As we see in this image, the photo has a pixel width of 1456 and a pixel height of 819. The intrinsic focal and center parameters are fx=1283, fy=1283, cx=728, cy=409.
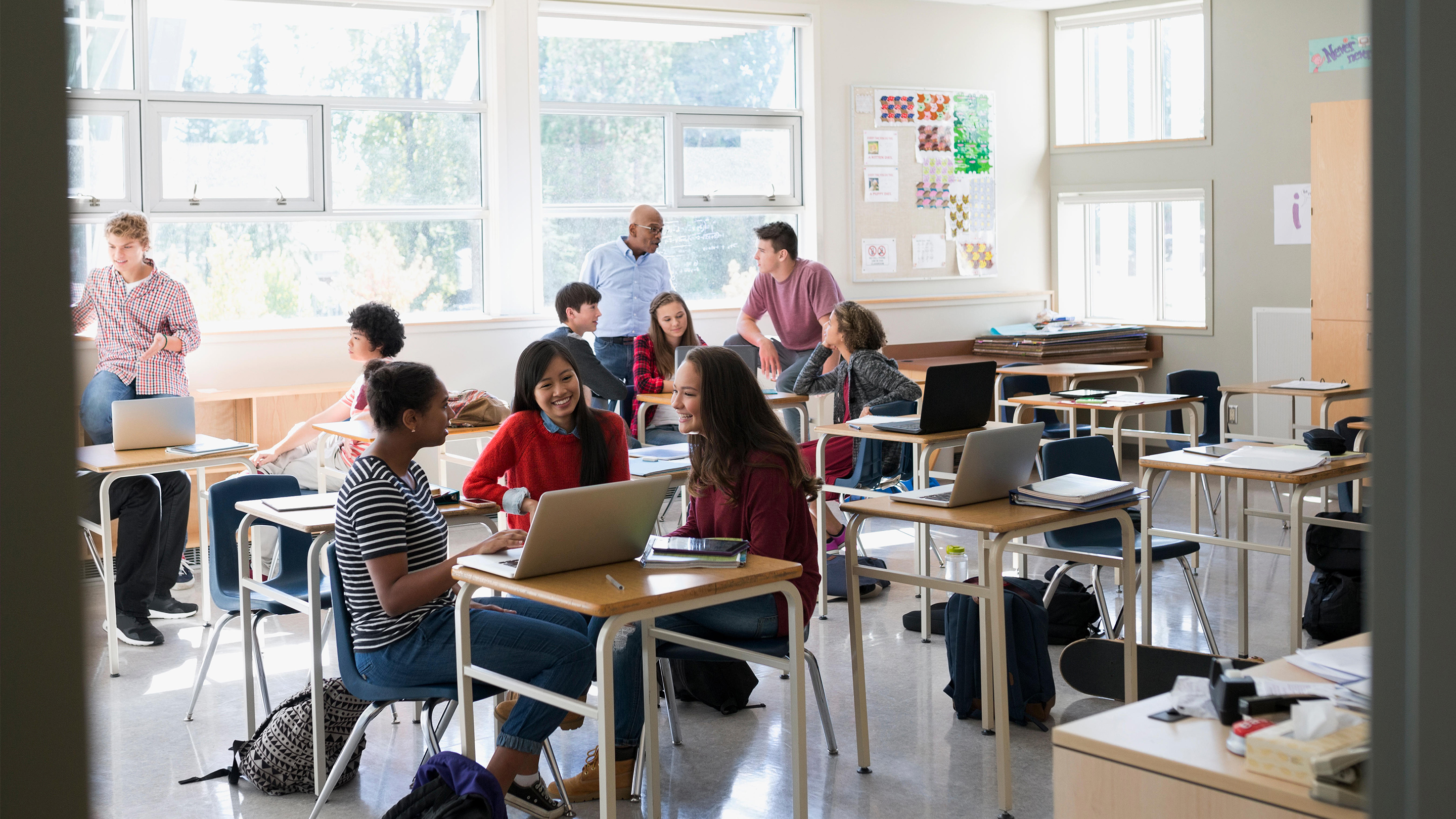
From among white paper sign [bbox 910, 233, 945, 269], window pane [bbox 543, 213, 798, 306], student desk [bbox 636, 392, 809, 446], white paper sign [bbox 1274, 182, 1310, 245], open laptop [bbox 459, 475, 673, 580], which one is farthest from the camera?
white paper sign [bbox 910, 233, 945, 269]

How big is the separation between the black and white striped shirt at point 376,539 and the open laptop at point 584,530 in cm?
17

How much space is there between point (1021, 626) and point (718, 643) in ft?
3.63

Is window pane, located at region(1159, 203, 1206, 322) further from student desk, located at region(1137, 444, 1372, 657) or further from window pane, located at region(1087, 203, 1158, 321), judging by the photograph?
student desk, located at region(1137, 444, 1372, 657)

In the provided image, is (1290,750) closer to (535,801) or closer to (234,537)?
(535,801)

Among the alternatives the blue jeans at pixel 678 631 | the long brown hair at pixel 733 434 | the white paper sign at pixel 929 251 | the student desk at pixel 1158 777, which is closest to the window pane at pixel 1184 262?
the white paper sign at pixel 929 251

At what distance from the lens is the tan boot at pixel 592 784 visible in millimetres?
3287

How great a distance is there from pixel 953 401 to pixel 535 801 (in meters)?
2.26

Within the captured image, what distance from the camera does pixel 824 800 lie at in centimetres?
332

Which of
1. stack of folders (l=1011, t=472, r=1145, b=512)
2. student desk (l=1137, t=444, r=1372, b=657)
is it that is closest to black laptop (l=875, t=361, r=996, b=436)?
student desk (l=1137, t=444, r=1372, b=657)

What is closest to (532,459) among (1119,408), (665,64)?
(1119,408)

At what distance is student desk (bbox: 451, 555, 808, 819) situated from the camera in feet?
8.39

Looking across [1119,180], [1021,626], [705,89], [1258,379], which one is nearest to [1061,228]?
[1119,180]

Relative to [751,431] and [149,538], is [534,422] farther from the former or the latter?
[149,538]

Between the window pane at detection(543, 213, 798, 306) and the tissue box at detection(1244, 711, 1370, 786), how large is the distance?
21.6ft
